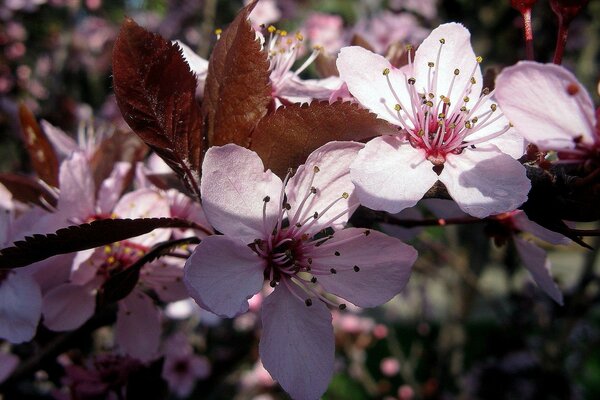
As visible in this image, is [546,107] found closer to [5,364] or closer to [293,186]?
[293,186]

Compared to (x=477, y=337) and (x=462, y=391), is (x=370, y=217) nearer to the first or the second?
(x=462, y=391)

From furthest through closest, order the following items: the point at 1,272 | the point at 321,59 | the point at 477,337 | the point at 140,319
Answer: the point at 477,337 → the point at 321,59 → the point at 140,319 → the point at 1,272

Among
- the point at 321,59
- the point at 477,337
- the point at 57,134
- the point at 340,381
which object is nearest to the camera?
the point at 321,59

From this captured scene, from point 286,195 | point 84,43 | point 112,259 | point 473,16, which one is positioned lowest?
point 84,43

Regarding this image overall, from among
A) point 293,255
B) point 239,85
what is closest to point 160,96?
point 239,85

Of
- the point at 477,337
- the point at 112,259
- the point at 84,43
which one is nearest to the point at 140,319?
the point at 112,259

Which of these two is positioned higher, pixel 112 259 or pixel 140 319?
pixel 112 259

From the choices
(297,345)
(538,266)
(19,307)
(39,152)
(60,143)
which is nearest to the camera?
(297,345)
